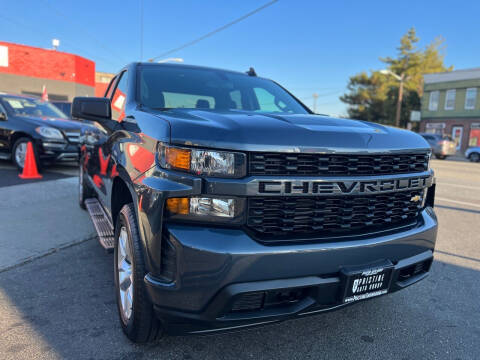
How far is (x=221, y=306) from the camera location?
1.75m

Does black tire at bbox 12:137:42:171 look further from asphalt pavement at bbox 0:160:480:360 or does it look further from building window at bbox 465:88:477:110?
building window at bbox 465:88:477:110

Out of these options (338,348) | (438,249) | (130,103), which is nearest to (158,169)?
(130,103)

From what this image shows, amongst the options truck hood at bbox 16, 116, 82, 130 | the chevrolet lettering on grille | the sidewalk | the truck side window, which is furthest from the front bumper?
truck hood at bbox 16, 116, 82, 130

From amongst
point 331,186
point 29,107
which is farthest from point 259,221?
point 29,107

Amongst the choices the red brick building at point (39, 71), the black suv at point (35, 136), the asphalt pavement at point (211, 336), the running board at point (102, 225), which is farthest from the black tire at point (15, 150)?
the red brick building at point (39, 71)

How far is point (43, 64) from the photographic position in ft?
118

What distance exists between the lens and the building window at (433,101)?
34062mm

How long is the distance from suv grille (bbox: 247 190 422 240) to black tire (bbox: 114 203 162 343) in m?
0.63

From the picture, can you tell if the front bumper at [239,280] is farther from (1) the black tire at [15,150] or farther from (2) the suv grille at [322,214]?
(1) the black tire at [15,150]

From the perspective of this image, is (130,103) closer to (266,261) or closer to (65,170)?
(266,261)

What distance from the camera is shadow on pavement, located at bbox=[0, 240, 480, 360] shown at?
7.28ft

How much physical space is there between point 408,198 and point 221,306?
139 cm

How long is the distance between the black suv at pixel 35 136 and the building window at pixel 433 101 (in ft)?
111

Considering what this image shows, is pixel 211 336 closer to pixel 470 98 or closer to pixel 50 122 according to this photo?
pixel 50 122
